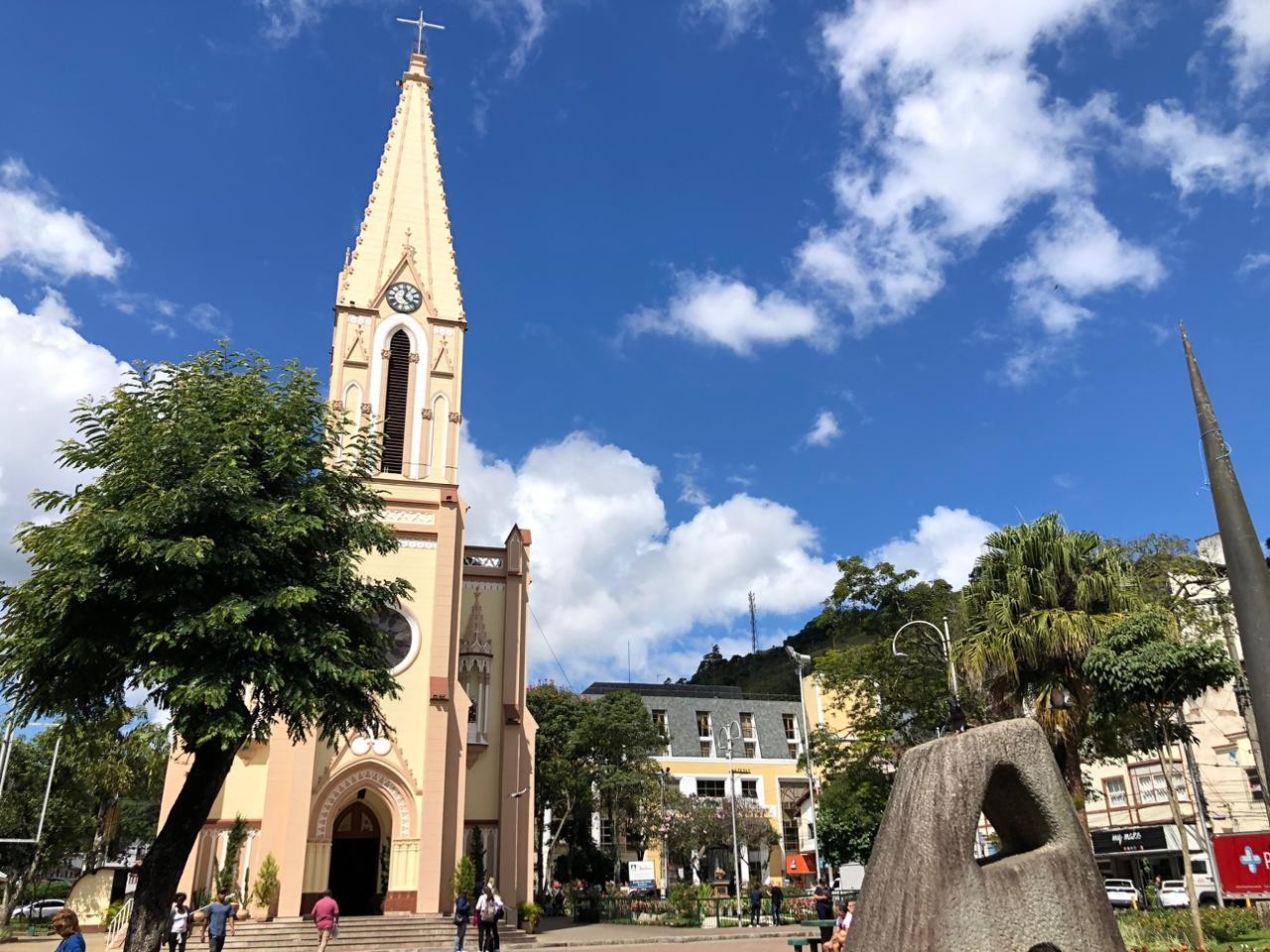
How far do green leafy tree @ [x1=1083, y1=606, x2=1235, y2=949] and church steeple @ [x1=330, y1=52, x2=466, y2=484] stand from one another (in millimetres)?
23508

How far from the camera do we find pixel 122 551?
16.0 meters

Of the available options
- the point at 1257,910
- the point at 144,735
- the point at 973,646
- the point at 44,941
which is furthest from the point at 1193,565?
the point at 44,941

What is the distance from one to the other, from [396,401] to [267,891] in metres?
16.9

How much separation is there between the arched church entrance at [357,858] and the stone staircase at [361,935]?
2680 mm

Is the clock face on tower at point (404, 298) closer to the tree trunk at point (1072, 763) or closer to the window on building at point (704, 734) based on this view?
the tree trunk at point (1072, 763)

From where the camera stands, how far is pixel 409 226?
38656 millimetres

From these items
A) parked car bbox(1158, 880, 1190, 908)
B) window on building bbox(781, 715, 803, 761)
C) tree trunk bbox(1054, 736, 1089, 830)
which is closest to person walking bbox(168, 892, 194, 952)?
tree trunk bbox(1054, 736, 1089, 830)

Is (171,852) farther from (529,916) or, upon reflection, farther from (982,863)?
(529,916)

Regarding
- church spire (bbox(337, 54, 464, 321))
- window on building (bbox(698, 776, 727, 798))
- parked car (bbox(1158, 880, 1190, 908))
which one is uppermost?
church spire (bbox(337, 54, 464, 321))

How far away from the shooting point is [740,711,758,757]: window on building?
64.5 meters

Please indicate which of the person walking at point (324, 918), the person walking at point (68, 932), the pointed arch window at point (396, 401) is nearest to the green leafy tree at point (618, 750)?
the pointed arch window at point (396, 401)

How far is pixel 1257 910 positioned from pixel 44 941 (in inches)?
1360

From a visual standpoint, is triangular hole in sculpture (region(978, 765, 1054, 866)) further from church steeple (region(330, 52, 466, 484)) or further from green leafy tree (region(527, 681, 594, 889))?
green leafy tree (region(527, 681, 594, 889))

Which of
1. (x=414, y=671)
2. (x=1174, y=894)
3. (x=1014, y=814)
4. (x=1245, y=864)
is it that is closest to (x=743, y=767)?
(x=1174, y=894)
